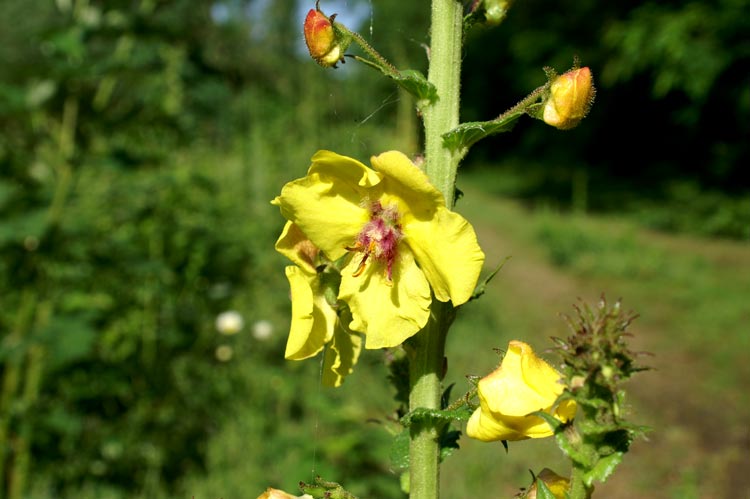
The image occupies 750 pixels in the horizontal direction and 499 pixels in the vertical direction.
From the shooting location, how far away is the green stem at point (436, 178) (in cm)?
118

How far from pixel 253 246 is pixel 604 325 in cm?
448

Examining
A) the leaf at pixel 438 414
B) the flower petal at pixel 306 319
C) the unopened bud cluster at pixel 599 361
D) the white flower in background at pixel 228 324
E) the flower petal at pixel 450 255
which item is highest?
the white flower in background at pixel 228 324

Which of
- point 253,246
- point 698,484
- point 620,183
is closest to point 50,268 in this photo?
point 253,246

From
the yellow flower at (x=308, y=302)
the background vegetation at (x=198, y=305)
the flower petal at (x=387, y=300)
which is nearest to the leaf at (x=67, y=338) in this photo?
the background vegetation at (x=198, y=305)

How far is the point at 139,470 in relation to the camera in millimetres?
3748

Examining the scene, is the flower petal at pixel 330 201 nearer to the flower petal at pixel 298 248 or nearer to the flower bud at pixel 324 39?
the flower petal at pixel 298 248

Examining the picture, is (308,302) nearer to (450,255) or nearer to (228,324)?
(450,255)

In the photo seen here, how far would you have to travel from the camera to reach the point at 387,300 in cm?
115

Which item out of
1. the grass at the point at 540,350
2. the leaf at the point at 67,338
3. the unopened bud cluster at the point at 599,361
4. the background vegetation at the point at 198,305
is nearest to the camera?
the unopened bud cluster at the point at 599,361

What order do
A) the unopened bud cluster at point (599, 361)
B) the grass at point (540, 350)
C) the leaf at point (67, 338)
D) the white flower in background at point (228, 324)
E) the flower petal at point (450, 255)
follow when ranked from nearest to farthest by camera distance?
the unopened bud cluster at point (599, 361) → the flower petal at point (450, 255) → the leaf at point (67, 338) → the grass at point (540, 350) → the white flower in background at point (228, 324)

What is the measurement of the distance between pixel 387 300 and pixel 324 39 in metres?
0.44

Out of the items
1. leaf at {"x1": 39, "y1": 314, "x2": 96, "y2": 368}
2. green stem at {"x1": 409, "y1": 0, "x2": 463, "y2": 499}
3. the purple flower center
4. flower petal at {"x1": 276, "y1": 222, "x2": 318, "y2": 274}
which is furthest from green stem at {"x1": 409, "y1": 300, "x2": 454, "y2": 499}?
leaf at {"x1": 39, "y1": 314, "x2": 96, "y2": 368}

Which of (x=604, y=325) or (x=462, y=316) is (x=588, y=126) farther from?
(x=604, y=325)

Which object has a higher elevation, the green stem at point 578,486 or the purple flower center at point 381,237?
the purple flower center at point 381,237
